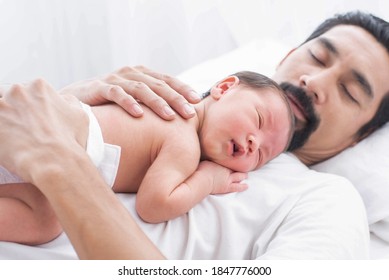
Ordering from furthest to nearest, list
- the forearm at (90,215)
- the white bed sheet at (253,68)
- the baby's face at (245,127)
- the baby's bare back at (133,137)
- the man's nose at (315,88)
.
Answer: the man's nose at (315,88)
the white bed sheet at (253,68)
the baby's face at (245,127)
the baby's bare back at (133,137)
the forearm at (90,215)

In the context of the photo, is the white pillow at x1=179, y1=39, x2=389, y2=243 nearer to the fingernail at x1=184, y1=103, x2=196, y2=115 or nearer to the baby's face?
the baby's face

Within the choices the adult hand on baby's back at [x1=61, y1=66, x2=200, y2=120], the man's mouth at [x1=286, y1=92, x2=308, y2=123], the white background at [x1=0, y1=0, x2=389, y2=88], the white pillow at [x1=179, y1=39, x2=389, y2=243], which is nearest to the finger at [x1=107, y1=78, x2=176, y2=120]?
the adult hand on baby's back at [x1=61, y1=66, x2=200, y2=120]

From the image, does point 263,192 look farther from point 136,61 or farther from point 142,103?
point 136,61

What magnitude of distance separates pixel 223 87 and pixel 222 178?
262mm

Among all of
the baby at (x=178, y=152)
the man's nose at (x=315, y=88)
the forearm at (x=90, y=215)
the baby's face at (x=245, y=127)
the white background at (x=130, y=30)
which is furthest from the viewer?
the white background at (x=130, y=30)

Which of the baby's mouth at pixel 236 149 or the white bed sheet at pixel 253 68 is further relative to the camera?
the white bed sheet at pixel 253 68

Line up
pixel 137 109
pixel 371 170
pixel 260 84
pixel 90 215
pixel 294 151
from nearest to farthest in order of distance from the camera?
pixel 90 215
pixel 137 109
pixel 260 84
pixel 371 170
pixel 294 151

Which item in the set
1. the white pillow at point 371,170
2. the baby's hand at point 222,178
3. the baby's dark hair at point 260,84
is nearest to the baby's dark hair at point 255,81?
the baby's dark hair at point 260,84

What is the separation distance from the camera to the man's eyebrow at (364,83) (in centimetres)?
151

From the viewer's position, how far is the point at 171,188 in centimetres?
110

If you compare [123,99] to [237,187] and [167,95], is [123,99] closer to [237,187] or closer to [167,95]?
[167,95]

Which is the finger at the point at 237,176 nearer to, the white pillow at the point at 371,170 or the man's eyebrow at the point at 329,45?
the white pillow at the point at 371,170

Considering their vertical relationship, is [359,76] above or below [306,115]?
above

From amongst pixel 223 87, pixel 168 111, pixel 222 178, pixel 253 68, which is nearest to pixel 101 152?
pixel 168 111
